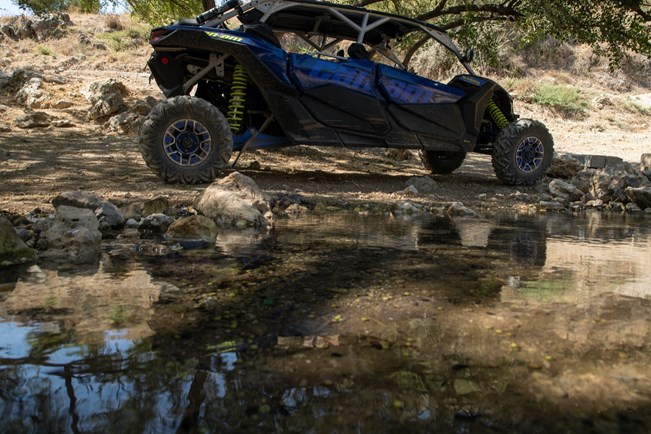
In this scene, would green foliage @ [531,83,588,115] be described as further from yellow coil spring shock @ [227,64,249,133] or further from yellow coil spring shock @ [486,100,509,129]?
yellow coil spring shock @ [227,64,249,133]

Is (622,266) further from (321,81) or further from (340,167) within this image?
(340,167)

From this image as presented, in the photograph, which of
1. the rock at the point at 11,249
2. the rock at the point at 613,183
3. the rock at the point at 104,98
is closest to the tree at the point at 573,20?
the rock at the point at 613,183

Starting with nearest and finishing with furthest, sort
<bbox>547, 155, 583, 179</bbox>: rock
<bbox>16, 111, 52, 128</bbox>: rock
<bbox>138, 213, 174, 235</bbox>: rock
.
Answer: <bbox>138, 213, 174, 235</bbox>: rock, <bbox>547, 155, 583, 179</bbox>: rock, <bbox>16, 111, 52, 128</bbox>: rock

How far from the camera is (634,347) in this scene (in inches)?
83.6

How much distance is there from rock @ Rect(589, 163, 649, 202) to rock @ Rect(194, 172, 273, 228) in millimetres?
4640

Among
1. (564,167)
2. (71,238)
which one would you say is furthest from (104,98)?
(564,167)

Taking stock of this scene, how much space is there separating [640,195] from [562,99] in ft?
40.4

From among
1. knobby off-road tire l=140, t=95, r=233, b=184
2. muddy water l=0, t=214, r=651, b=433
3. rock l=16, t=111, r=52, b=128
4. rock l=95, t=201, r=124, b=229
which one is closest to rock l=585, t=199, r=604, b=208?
muddy water l=0, t=214, r=651, b=433

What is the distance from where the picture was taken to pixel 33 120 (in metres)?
9.58

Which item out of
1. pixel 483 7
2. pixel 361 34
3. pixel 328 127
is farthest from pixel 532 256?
pixel 483 7

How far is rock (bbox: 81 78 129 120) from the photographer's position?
410 inches

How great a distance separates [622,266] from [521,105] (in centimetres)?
1598

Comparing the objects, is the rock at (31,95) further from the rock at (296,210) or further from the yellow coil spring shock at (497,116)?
the yellow coil spring shock at (497,116)

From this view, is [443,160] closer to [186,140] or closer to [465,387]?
[186,140]
